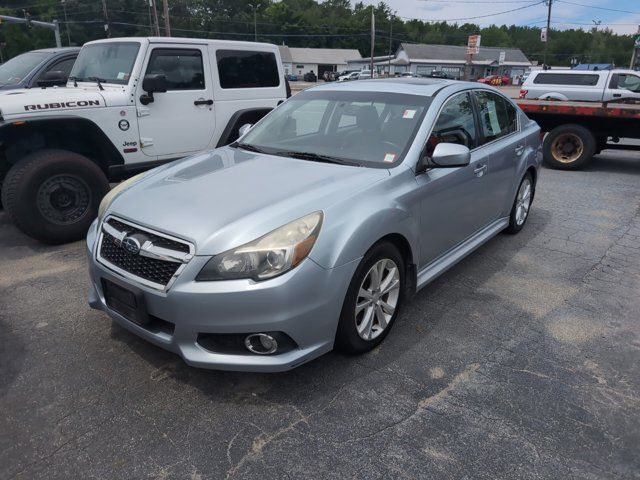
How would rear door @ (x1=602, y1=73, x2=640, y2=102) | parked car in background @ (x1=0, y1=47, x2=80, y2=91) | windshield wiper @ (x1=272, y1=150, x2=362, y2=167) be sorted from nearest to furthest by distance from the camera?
1. windshield wiper @ (x1=272, y1=150, x2=362, y2=167)
2. parked car in background @ (x1=0, y1=47, x2=80, y2=91)
3. rear door @ (x1=602, y1=73, x2=640, y2=102)

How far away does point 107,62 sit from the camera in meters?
5.93

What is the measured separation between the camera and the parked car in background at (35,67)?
24.9 feet

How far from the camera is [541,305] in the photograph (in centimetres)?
387

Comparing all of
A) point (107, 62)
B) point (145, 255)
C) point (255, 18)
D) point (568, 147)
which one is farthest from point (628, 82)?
point (255, 18)

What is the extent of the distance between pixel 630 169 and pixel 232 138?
8097mm

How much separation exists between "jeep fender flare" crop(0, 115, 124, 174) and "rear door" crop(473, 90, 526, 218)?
398 centimetres

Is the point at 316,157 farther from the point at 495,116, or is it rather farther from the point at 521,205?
the point at 521,205

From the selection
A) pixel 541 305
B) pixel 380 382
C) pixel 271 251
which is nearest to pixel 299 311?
pixel 271 251

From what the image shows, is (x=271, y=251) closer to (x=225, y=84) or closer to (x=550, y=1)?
(x=225, y=84)

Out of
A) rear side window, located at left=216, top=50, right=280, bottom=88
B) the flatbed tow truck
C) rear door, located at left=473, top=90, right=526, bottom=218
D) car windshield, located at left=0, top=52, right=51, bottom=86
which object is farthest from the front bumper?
the flatbed tow truck

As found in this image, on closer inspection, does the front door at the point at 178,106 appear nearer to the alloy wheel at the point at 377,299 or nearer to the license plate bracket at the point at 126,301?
the license plate bracket at the point at 126,301

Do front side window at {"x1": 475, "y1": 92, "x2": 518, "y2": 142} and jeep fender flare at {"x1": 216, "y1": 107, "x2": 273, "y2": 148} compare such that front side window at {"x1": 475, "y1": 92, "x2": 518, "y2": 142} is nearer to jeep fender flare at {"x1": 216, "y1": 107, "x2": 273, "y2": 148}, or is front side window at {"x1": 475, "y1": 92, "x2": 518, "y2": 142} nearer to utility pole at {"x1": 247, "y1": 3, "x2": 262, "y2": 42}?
jeep fender flare at {"x1": 216, "y1": 107, "x2": 273, "y2": 148}

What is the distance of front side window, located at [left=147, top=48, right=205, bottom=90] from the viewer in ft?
18.9

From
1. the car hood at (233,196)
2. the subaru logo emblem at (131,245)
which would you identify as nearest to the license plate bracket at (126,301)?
the subaru logo emblem at (131,245)
